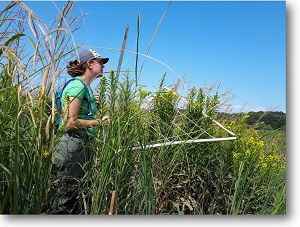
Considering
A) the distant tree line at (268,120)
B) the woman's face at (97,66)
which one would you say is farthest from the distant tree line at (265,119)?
the woman's face at (97,66)

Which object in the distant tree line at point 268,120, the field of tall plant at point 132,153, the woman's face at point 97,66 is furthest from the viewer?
the distant tree line at point 268,120

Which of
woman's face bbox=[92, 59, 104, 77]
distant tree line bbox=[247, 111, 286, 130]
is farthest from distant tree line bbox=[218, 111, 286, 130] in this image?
woman's face bbox=[92, 59, 104, 77]

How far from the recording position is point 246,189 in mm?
2043

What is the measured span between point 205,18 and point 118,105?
0.73m

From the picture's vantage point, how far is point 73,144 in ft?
6.05

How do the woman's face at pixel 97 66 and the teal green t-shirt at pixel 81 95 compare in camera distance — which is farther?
the woman's face at pixel 97 66

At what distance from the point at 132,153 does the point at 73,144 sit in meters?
0.32

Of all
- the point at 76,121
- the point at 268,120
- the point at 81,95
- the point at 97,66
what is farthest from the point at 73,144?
the point at 268,120

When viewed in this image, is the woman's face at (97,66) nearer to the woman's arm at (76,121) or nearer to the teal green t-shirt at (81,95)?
the teal green t-shirt at (81,95)

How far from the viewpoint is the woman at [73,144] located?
5.66 feet

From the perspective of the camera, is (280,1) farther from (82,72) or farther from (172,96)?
(82,72)

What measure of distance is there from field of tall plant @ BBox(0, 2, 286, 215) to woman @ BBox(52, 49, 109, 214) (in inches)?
1.8

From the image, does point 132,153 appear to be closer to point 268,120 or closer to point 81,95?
point 81,95

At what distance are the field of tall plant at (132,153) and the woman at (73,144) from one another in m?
0.05
